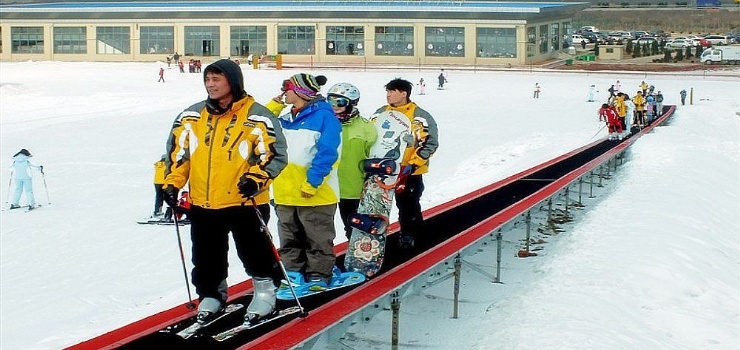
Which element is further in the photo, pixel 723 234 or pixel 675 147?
pixel 675 147

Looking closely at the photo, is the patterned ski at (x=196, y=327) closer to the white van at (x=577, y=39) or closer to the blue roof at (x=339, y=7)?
the blue roof at (x=339, y=7)

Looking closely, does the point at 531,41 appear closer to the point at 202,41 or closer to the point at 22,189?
the point at 202,41

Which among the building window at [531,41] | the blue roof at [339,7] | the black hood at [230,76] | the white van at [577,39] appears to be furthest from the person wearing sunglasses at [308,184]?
the white van at [577,39]

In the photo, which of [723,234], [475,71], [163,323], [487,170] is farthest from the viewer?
[475,71]

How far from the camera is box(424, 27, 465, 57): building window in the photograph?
7200 cm

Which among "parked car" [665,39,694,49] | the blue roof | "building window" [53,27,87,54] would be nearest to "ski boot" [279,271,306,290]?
the blue roof

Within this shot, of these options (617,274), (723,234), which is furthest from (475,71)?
(617,274)

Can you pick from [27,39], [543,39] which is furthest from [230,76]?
[27,39]

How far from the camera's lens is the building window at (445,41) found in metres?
72.0

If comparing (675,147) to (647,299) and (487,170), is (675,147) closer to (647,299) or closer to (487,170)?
(487,170)

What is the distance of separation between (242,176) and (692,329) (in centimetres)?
394

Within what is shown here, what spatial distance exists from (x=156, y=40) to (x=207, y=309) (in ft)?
244

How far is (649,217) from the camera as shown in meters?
11.4

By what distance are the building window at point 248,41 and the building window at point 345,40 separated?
538cm
